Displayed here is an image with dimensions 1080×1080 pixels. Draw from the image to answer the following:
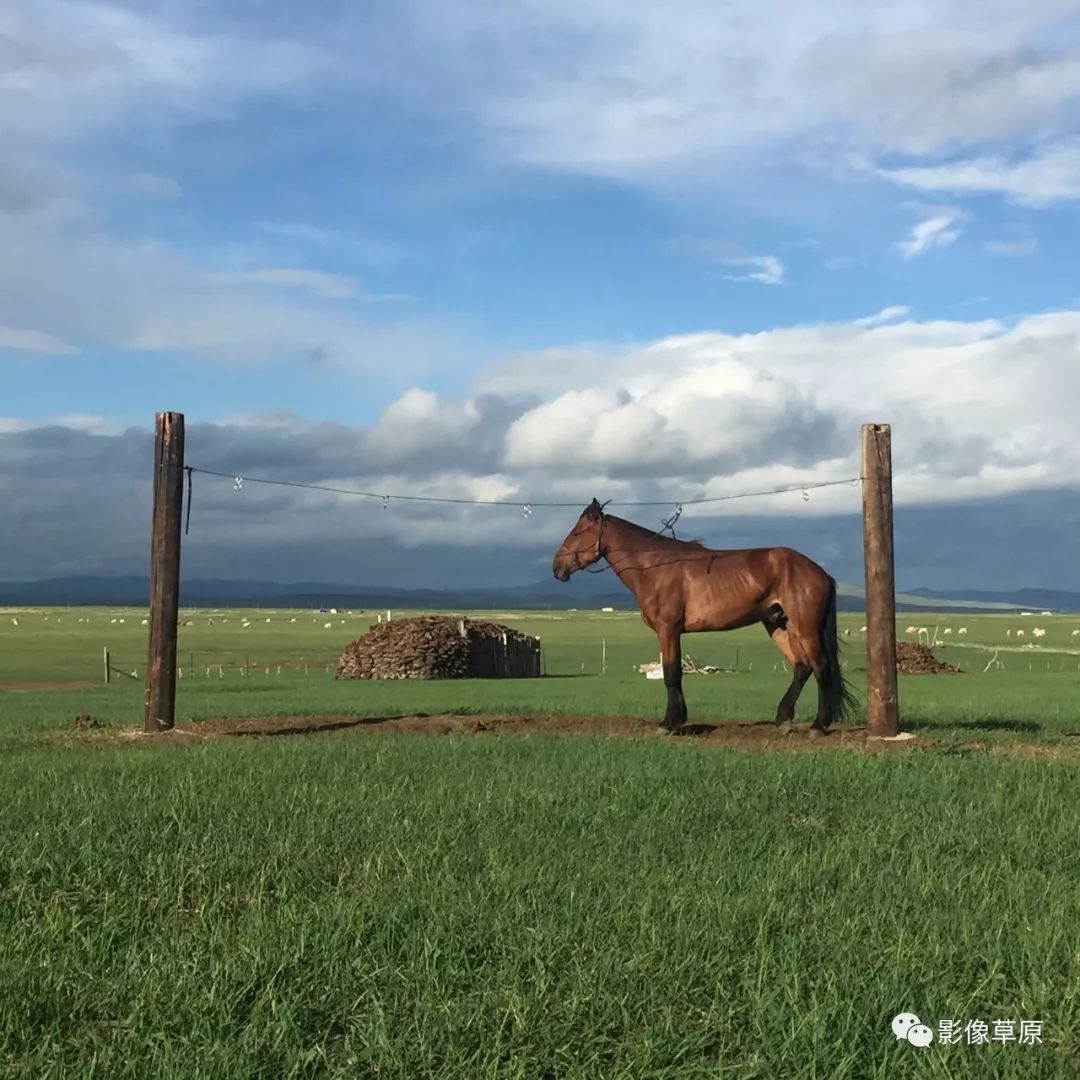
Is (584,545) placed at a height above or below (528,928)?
above

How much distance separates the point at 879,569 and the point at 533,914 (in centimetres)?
1083

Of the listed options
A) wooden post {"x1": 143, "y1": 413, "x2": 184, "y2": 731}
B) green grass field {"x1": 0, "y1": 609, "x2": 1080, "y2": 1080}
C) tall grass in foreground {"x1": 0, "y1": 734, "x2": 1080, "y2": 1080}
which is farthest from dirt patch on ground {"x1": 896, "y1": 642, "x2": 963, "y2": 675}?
tall grass in foreground {"x1": 0, "y1": 734, "x2": 1080, "y2": 1080}

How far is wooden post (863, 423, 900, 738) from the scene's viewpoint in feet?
54.3

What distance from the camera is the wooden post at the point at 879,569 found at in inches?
651

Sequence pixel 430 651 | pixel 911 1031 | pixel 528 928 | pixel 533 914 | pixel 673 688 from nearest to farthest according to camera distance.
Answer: pixel 911 1031 < pixel 528 928 < pixel 533 914 < pixel 673 688 < pixel 430 651

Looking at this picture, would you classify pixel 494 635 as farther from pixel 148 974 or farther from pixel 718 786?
pixel 148 974

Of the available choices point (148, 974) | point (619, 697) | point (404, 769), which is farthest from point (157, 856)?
point (619, 697)

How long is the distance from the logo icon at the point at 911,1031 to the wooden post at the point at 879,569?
1139 cm

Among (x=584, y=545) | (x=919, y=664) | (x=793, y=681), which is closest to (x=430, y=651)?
(x=919, y=664)

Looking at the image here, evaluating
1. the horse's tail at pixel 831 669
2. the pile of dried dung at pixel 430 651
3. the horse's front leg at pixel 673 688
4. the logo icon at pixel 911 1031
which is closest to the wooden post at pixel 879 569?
the horse's tail at pixel 831 669

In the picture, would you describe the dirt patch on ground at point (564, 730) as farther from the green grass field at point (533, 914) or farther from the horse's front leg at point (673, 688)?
the green grass field at point (533, 914)

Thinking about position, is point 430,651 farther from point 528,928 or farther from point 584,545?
point 528,928

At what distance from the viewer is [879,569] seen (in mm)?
16516

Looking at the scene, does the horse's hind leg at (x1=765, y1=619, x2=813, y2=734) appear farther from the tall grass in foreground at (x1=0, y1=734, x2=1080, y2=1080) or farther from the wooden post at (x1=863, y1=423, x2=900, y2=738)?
the tall grass in foreground at (x1=0, y1=734, x2=1080, y2=1080)
